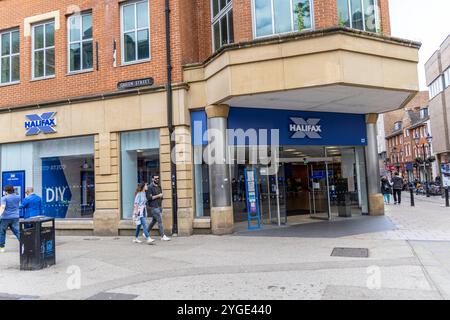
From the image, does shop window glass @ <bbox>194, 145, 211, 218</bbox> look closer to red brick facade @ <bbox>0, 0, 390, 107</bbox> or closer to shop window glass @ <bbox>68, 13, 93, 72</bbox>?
red brick facade @ <bbox>0, 0, 390, 107</bbox>

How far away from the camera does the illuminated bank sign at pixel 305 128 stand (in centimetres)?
1214

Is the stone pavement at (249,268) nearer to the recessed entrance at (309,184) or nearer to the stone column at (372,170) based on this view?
the recessed entrance at (309,184)

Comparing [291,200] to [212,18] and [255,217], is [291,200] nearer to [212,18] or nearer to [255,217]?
[255,217]

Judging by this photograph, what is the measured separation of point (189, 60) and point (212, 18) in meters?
1.84

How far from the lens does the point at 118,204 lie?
1205cm

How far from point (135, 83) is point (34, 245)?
20.9 feet

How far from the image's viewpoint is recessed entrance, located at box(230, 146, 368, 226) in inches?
497

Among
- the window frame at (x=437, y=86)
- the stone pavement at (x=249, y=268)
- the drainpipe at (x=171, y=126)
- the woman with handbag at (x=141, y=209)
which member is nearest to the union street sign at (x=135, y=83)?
the drainpipe at (x=171, y=126)

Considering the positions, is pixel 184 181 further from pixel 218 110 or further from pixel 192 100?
pixel 192 100

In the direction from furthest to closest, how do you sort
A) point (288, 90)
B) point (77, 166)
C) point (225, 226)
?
1. point (77, 166)
2. point (225, 226)
3. point (288, 90)

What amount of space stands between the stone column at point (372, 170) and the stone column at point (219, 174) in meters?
5.71

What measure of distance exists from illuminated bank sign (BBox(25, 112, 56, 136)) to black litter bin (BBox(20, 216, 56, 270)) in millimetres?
6322

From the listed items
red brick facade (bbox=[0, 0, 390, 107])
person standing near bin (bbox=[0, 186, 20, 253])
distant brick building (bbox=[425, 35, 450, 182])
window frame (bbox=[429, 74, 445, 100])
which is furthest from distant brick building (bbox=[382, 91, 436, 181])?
person standing near bin (bbox=[0, 186, 20, 253])
